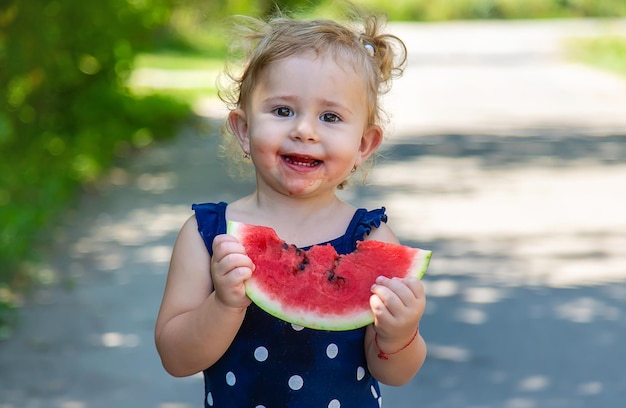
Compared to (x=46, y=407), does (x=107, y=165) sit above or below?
above

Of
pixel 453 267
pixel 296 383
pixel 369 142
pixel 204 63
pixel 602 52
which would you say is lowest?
pixel 296 383

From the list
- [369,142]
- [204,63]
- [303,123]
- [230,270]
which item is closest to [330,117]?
[303,123]

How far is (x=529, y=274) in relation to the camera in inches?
288

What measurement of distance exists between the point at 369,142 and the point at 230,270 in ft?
2.13

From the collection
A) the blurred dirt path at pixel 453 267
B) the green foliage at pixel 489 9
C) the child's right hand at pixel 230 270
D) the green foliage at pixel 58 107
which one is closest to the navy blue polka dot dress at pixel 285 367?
the child's right hand at pixel 230 270

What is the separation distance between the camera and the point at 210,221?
266 centimetres

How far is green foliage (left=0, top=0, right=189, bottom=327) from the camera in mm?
8375

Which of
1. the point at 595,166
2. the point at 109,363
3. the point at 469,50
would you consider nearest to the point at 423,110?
the point at 595,166

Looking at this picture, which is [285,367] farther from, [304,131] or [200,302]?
[304,131]

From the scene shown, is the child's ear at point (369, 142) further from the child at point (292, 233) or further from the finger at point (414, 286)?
the finger at point (414, 286)

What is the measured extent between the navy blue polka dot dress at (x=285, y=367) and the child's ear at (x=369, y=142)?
456 mm

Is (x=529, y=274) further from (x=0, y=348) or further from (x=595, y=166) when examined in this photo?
(x=595, y=166)

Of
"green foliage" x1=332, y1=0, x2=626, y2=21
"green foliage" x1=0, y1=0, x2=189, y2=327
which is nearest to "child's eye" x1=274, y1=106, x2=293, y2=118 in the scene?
"green foliage" x1=0, y1=0, x2=189, y2=327

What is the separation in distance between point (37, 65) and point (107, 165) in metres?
Result: 1.70
